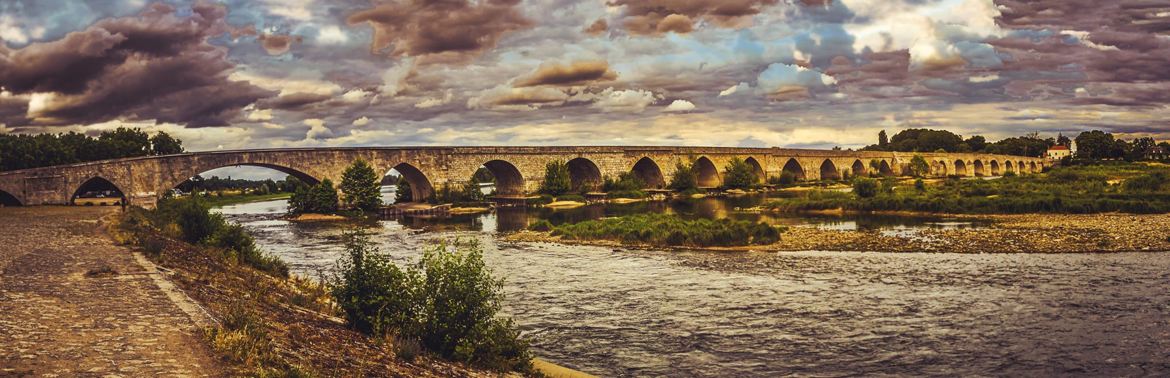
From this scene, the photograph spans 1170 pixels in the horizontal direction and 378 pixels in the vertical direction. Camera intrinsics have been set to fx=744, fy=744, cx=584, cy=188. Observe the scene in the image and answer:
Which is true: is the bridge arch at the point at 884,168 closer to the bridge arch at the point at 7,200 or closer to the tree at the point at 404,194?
the tree at the point at 404,194

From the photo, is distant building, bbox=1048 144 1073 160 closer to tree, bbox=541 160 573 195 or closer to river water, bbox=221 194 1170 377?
tree, bbox=541 160 573 195

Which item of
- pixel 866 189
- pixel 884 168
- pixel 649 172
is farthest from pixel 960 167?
pixel 866 189

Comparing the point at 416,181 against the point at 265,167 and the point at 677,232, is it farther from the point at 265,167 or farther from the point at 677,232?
the point at 677,232

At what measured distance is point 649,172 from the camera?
292 ft

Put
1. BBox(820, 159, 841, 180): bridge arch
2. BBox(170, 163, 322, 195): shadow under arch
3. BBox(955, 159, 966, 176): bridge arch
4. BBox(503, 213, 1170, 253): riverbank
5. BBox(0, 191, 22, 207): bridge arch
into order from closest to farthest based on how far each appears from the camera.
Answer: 1. BBox(503, 213, 1170, 253): riverbank
2. BBox(0, 191, 22, 207): bridge arch
3. BBox(170, 163, 322, 195): shadow under arch
4. BBox(820, 159, 841, 180): bridge arch
5. BBox(955, 159, 966, 176): bridge arch

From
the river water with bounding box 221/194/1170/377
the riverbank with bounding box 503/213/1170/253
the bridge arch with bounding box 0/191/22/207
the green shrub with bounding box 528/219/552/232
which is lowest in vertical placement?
the river water with bounding box 221/194/1170/377

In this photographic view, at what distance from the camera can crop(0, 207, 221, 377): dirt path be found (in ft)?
26.6

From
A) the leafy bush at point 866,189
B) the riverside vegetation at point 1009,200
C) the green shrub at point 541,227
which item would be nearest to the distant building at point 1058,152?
the riverside vegetation at point 1009,200

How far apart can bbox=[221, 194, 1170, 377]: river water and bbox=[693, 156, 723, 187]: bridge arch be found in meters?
64.7

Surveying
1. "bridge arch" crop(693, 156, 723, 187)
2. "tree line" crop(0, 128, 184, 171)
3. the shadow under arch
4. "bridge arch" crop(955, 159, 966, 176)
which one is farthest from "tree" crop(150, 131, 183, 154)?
"bridge arch" crop(955, 159, 966, 176)

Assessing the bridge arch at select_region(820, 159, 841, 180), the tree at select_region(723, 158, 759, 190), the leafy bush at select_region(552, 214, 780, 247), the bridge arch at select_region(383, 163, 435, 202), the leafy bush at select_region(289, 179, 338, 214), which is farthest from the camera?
the bridge arch at select_region(820, 159, 841, 180)

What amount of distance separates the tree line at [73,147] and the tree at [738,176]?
208 ft

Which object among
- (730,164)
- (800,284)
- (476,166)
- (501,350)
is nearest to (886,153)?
(730,164)

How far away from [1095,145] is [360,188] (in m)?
152
